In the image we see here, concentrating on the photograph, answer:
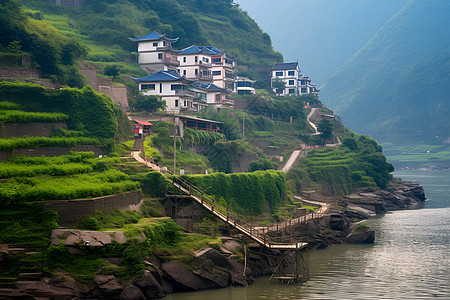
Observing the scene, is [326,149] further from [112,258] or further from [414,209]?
[112,258]

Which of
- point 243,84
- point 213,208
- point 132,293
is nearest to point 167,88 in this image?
point 243,84

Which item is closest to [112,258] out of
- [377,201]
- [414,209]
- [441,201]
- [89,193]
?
[89,193]

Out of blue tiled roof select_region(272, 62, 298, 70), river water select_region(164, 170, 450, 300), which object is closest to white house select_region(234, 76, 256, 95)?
blue tiled roof select_region(272, 62, 298, 70)

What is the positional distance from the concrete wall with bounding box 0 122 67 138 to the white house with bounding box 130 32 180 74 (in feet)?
178

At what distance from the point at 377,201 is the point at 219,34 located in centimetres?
7512

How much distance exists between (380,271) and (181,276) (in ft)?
64.0

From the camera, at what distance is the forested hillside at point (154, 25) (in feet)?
375

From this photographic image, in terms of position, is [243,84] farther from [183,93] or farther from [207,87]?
[183,93]

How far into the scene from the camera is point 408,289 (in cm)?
4488

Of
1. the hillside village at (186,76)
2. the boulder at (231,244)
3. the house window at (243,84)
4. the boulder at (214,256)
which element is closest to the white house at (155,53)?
the hillside village at (186,76)

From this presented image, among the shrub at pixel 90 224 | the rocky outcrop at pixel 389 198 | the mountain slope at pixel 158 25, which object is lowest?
the shrub at pixel 90 224

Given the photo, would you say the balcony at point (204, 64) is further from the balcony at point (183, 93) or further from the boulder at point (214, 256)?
the boulder at point (214, 256)

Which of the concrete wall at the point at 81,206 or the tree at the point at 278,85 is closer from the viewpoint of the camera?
the concrete wall at the point at 81,206

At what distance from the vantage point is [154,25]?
13012cm
